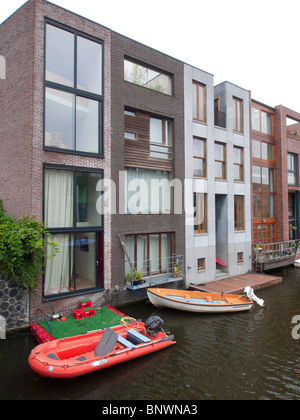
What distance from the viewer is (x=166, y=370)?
7594 mm

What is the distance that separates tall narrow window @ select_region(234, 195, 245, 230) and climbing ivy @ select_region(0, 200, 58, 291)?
12095 mm

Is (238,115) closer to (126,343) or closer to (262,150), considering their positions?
(262,150)

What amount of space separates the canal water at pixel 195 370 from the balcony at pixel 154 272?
1.80 meters

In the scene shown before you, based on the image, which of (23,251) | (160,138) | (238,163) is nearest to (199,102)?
(160,138)

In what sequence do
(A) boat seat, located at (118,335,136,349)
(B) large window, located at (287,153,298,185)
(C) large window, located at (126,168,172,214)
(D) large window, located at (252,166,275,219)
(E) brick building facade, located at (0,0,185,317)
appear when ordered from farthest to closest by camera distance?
(B) large window, located at (287,153,298,185), (D) large window, located at (252,166,275,219), (C) large window, located at (126,168,172,214), (E) brick building facade, located at (0,0,185,317), (A) boat seat, located at (118,335,136,349)

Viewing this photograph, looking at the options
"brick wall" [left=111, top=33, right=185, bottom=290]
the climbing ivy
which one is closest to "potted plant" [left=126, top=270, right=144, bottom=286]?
"brick wall" [left=111, top=33, right=185, bottom=290]

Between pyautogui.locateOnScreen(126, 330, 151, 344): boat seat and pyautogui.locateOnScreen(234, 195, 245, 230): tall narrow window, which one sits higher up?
pyautogui.locateOnScreen(234, 195, 245, 230): tall narrow window

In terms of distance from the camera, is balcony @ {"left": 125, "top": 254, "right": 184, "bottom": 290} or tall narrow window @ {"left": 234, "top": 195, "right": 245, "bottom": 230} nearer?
balcony @ {"left": 125, "top": 254, "right": 184, "bottom": 290}

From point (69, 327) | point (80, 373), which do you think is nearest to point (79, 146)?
point (69, 327)

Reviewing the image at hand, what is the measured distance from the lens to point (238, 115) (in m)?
18.3

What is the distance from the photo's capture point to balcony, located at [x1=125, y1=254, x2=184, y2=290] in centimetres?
1230

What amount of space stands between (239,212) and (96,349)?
13.2m

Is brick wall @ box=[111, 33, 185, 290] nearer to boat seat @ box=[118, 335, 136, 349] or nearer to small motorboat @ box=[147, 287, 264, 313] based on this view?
small motorboat @ box=[147, 287, 264, 313]
